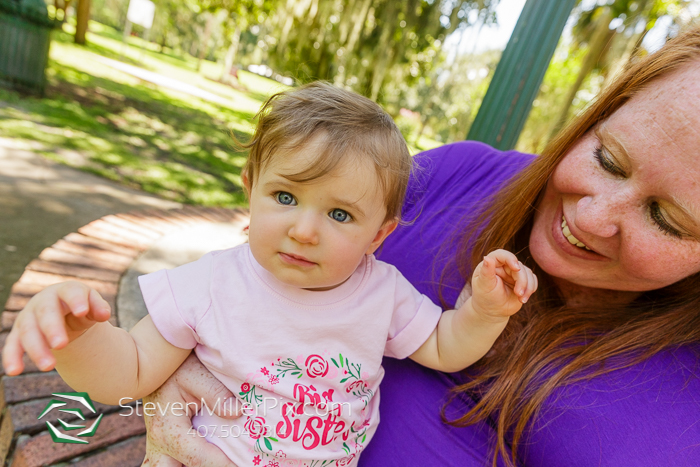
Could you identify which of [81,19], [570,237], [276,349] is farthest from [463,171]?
[81,19]

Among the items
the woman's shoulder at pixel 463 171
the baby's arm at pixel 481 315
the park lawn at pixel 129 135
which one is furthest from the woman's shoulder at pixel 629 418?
the park lawn at pixel 129 135

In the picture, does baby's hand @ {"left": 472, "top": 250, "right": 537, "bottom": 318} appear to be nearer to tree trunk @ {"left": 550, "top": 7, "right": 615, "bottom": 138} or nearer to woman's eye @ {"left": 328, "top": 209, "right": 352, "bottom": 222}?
woman's eye @ {"left": 328, "top": 209, "right": 352, "bottom": 222}

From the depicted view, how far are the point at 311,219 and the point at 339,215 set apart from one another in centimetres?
9

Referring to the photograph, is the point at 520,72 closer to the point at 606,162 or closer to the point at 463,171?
the point at 463,171

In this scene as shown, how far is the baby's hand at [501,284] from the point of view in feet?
3.97

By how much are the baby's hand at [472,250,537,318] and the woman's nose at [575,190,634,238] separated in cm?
20

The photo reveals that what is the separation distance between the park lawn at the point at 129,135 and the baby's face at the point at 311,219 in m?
2.67

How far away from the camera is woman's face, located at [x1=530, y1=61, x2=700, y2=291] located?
114 centimetres

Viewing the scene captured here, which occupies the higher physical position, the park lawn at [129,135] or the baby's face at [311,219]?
the baby's face at [311,219]

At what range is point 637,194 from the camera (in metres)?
1.21

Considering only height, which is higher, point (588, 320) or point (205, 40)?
point (588, 320)

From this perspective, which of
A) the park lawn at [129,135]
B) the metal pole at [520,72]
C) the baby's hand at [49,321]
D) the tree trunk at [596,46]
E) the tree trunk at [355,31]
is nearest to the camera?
the baby's hand at [49,321]

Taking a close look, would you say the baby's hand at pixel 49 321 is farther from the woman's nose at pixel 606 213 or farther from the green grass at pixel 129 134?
the green grass at pixel 129 134

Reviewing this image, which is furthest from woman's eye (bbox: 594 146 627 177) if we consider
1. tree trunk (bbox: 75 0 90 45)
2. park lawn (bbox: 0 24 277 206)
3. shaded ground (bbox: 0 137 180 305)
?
tree trunk (bbox: 75 0 90 45)
